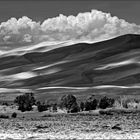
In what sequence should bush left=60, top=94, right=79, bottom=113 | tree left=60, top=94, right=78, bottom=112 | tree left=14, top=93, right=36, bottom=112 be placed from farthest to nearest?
tree left=14, top=93, right=36, bottom=112
tree left=60, top=94, right=78, bottom=112
bush left=60, top=94, right=79, bottom=113

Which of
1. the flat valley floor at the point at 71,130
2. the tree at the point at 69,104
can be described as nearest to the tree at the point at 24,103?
the tree at the point at 69,104

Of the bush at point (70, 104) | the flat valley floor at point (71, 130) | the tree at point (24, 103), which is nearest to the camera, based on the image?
the flat valley floor at point (71, 130)

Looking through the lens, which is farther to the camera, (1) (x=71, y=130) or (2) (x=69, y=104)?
(2) (x=69, y=104)

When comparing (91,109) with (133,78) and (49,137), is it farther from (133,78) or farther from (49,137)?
(133,78)

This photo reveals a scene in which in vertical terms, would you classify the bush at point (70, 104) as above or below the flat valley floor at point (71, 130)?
above

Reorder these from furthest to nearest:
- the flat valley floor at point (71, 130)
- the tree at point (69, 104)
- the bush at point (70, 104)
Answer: the tree at point (69, 104) → the bush at point (70, 104) → the flat valley floor at point (71, 130)

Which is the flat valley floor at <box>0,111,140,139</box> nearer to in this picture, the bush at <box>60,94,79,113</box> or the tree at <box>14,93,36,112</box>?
the bush at <box>60,94,79,113</box>

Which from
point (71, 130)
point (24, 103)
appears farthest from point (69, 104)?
point (71, 130)

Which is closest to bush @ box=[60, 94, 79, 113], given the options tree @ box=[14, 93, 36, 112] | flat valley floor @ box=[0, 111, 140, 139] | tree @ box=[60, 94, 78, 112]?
tree @ box=[60, 94, 78, 112]

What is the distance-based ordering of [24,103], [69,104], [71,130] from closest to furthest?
[71,130]
[69,104]
[24,103]

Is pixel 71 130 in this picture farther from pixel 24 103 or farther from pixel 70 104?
pixel 24 103

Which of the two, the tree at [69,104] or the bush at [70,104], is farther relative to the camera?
the tree at [69,104]

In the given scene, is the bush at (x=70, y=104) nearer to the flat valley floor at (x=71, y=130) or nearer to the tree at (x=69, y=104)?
the tree at (x=69, y=104)
